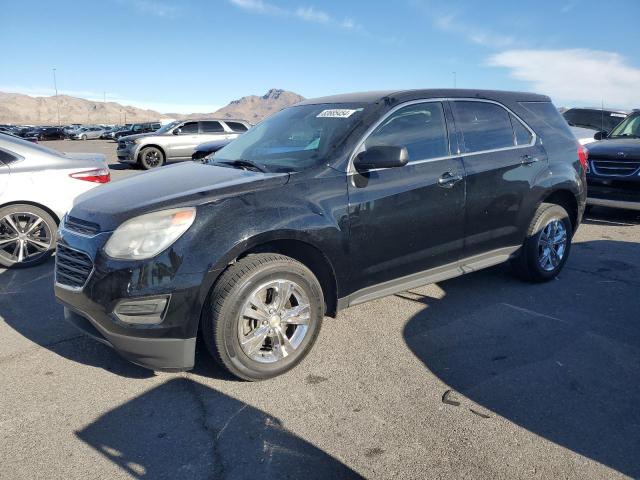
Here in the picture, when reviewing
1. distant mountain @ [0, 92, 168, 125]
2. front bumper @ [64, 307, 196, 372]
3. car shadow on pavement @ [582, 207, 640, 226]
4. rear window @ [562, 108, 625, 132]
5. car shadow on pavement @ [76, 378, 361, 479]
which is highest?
distant mountain @ [0, 92, 168, 125]

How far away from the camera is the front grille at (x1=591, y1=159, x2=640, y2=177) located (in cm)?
746

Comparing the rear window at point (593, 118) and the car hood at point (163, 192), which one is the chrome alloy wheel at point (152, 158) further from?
the car hood at point (163, 192)

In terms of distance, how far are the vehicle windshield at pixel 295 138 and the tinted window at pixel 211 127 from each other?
41.4ft

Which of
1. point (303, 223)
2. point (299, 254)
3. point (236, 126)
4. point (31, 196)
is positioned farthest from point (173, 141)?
point (303, 223)

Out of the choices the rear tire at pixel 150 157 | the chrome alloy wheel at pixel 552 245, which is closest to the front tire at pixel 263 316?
the chrome alloy wheel at pixel 552 245

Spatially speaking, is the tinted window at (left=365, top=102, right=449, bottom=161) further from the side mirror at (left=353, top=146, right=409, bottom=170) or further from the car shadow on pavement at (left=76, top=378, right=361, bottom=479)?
the car shadow on pavement at (left=76, top=378, right=361, bottom=479)

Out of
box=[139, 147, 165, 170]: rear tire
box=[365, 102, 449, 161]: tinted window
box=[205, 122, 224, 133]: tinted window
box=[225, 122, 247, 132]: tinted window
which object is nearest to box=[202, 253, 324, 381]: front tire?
box=[365, 102, 449, 161]: tinted window

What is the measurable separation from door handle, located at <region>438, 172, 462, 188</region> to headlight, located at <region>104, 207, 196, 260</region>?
76.2 inches

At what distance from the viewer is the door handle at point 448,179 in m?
3.82

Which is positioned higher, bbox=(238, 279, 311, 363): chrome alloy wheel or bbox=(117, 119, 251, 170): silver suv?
bbox=(117, 119, 251, 170): silver suv

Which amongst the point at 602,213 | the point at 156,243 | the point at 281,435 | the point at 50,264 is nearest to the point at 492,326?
the point at 281,435

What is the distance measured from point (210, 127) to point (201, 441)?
15.3m

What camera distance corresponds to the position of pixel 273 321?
316 centimetres

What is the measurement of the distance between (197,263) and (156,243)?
0.86ft
